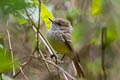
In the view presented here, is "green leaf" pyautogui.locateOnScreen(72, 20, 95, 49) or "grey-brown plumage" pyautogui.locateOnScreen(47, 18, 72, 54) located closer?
"green leaf" pyautogui.locateOnScreen(72, 20, 95, 49)

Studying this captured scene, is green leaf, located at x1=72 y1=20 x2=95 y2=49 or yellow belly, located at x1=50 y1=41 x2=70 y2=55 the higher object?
green leaf, located at x1=72 y1=20 x2=95 y2=49

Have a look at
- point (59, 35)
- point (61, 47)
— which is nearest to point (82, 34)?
point (61, 47)

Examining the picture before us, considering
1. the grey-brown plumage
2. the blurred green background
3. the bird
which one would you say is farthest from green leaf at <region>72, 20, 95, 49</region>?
the grey-brown plumage

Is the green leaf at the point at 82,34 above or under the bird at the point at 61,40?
above

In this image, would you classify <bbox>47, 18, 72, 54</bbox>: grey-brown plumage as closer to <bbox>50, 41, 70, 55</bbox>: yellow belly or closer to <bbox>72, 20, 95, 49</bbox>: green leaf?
<bbox>50, 41, 70, 55</bbox>: yellow belly

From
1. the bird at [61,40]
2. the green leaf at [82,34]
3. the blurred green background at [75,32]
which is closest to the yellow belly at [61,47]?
the bird at [61,40]

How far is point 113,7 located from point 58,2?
131 inches

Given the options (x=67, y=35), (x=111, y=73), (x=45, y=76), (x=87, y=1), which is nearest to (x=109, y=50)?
(x=111, y=73)

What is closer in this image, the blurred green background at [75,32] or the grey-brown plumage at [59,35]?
the blurred green background at [75,32]

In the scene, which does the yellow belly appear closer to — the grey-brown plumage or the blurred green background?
the grey-brown plumage

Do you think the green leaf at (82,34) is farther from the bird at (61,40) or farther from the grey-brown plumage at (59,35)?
the grey-brown plumage at (59,35)

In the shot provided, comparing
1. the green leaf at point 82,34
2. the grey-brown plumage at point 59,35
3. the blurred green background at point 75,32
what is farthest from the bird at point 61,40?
the green leaf at point 82,34

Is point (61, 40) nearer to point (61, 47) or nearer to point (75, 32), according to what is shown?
point (61, 47)

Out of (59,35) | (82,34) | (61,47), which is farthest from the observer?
(59,35)
